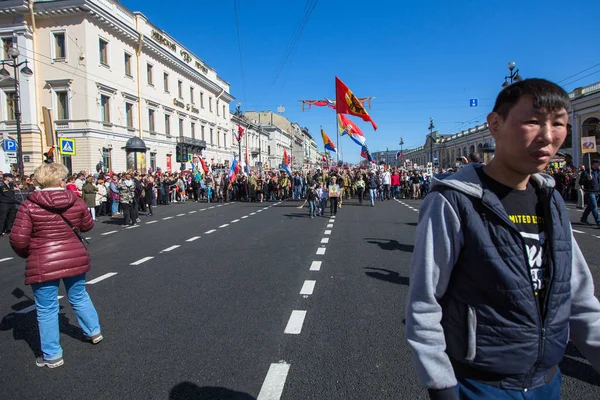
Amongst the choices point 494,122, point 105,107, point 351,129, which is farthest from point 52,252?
point 105,107

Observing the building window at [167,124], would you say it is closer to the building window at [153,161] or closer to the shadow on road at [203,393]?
the building window at [153,161]

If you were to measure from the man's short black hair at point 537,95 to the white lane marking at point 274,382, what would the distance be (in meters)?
2.49

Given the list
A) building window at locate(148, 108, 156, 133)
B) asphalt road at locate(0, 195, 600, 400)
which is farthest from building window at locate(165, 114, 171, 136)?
asphalt road at locate(0, 195, 600, 400)

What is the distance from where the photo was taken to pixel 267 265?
736 centimetres

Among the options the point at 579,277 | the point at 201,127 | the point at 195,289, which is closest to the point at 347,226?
the point at 195,289

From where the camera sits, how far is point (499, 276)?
1573mm

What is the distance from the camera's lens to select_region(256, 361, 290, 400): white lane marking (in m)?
3.03

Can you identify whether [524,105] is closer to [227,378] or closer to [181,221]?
[227,378]

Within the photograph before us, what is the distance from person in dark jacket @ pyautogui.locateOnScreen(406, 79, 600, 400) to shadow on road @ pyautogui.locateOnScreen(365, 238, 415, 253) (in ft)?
23.2

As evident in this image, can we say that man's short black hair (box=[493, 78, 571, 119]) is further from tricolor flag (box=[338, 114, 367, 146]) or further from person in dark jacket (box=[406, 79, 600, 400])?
tricolor flag (box=[338, 114, 367, 146])

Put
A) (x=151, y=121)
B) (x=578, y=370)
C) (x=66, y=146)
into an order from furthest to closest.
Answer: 1. (x=151, y=121)
2. (x=66, y=146)
3. (x=578, y=370)

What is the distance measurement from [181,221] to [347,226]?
20.9 ft

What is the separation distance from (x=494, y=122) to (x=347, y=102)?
18972mm

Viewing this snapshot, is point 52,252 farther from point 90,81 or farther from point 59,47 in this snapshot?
point 59,47
